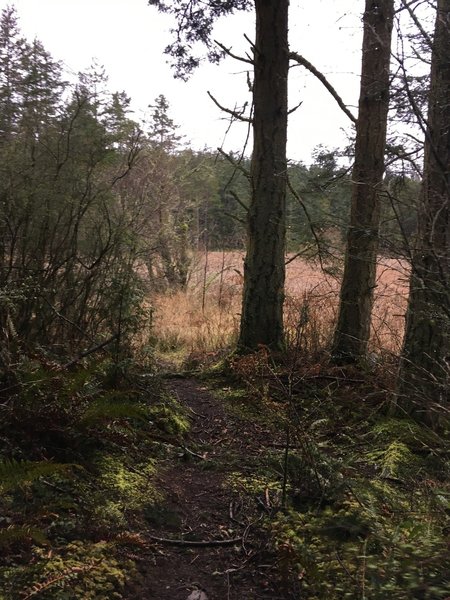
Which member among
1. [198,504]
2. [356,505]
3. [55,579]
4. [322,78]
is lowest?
[198,504]

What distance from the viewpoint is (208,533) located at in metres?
2.99

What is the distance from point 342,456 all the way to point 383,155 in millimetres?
3925

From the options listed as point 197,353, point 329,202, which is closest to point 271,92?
point 329,202

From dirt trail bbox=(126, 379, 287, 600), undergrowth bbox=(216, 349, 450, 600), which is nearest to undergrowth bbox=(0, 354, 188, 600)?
dirt trail bbox=(126, 379, 287, 600)

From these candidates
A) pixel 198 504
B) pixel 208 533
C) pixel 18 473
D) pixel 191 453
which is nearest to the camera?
pixel 18 473

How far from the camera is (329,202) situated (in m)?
6.92

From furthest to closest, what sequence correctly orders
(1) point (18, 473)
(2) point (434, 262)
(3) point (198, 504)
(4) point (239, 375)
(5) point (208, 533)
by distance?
(4) point (239, 375)
(3) point (198, 504)
(2) point (434, 262)
(5) point (208, 533)
(1) point (18, 473)

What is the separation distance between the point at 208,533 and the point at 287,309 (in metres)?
5.20

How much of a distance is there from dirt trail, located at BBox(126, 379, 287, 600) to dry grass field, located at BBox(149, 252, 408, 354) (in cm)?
122

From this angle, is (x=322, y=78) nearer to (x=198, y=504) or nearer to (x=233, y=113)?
Result: (x=233, y=113)

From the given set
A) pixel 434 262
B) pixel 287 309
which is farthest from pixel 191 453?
pixel 287 309

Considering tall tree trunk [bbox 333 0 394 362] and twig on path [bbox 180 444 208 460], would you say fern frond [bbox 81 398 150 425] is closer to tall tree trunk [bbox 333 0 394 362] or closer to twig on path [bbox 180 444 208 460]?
twig on path [bbox 180 444 208 460]

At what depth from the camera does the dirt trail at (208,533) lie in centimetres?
244

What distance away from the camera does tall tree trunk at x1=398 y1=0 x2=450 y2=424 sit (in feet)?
8.75
